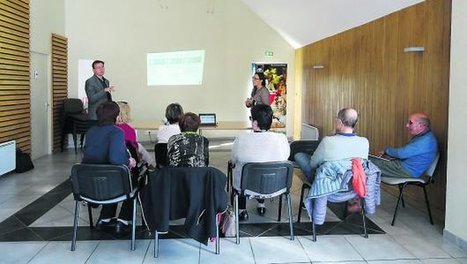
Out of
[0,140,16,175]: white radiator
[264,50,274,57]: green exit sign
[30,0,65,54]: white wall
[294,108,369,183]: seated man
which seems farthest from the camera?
[264,50,274,57]: green exit sign

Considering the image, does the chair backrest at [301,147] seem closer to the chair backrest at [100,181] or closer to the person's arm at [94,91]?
the chair backrest at [100,181]

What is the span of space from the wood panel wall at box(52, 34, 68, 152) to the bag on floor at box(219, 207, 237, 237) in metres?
5.86

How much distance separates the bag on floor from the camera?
377cm

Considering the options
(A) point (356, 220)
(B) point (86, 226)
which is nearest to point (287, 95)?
(A) point (356, 220)

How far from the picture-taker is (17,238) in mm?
3725

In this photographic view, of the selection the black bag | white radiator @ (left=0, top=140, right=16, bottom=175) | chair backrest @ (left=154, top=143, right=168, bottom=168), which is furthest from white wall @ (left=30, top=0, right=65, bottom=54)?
chair backrest @ (left=154, top=143, right=168, bottom=168)

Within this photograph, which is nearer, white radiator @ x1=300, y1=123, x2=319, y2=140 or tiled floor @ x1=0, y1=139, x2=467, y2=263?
tiled floor @ x1=0, y1=139, x2=467, y2=263

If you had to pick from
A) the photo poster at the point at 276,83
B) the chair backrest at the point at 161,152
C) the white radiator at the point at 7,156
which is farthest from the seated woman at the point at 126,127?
the photo poster at the point at 276,83

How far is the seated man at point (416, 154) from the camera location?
410 cm

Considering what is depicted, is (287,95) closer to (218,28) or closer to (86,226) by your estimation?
(218,28)

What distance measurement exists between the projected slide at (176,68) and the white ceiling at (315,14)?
5.96 ft

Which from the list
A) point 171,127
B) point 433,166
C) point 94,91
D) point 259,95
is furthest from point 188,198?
point 259,95

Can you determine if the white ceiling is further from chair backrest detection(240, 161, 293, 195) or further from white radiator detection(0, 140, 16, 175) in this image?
white radiator detection(0, 140, 16, 175)

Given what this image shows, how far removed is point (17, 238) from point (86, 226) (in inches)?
23.4
